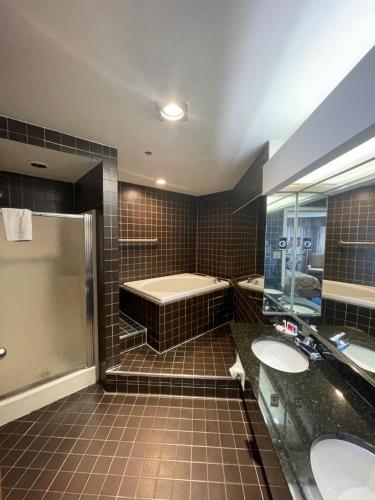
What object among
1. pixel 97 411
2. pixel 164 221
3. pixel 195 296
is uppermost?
pixel 164 221

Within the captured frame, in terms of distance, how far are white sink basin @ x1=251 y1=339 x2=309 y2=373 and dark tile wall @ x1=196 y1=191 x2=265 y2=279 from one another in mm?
1193

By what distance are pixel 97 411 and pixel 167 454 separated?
72 cm

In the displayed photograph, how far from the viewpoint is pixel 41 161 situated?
70.8 inches

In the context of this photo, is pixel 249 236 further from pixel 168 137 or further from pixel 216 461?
pixel 216 461

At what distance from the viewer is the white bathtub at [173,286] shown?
242cm

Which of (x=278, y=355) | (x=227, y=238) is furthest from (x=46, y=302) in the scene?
(x=227, y=238)

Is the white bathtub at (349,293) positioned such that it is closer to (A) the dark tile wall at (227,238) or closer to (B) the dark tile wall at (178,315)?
(A) the dark tile wall at (227,238)

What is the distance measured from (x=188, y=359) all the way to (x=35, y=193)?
101 inches

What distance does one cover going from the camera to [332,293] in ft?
3.97

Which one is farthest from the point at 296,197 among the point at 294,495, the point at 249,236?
the point at 294,495

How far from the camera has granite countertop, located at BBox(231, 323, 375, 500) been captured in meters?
0.65

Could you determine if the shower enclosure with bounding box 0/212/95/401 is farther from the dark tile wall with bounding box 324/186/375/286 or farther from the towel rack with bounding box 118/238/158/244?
the dark tile wall with bounding box 324/186/375/286

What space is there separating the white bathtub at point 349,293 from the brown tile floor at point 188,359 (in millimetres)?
1260

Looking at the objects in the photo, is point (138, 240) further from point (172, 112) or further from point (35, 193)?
point (172, 112)
